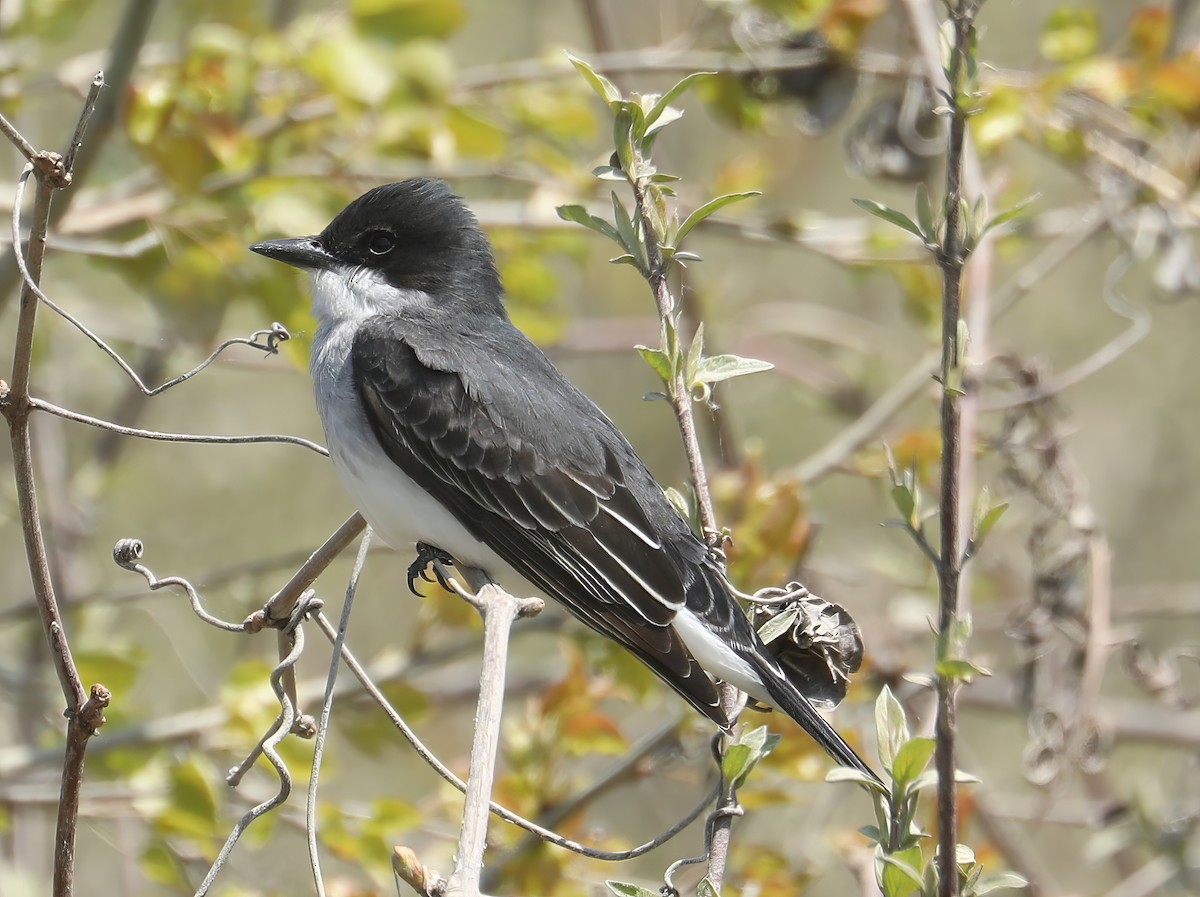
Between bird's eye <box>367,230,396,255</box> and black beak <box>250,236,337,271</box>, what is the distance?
0.13m

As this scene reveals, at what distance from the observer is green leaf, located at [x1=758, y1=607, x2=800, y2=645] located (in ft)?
7.10

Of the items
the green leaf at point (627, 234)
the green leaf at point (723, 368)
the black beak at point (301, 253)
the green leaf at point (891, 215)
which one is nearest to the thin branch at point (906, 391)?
the black beak at point (301, 253)

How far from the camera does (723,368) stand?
2.12 m

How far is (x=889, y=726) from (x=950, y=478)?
376 mm

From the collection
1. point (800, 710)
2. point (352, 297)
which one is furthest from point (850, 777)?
point (352, 297)

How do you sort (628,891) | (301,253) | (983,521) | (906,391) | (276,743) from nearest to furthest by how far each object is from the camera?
(983,521), (628,891), (276,743), (301,253), (906,391)

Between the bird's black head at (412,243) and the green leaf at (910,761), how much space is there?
7.82ft

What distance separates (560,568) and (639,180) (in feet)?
4.14

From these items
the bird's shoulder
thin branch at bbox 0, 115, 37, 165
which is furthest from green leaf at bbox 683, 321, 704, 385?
the bird's shoulder

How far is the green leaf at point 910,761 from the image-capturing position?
1674 mm

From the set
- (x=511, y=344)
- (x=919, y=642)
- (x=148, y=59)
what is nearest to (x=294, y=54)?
(x=148, y=59)

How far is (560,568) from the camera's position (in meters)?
3.13

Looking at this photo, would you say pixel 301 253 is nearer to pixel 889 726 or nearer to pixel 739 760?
pixel 739 760

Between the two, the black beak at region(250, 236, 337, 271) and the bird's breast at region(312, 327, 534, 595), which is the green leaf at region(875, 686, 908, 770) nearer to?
the bird's breast at region(312, 327, 534, 595)
